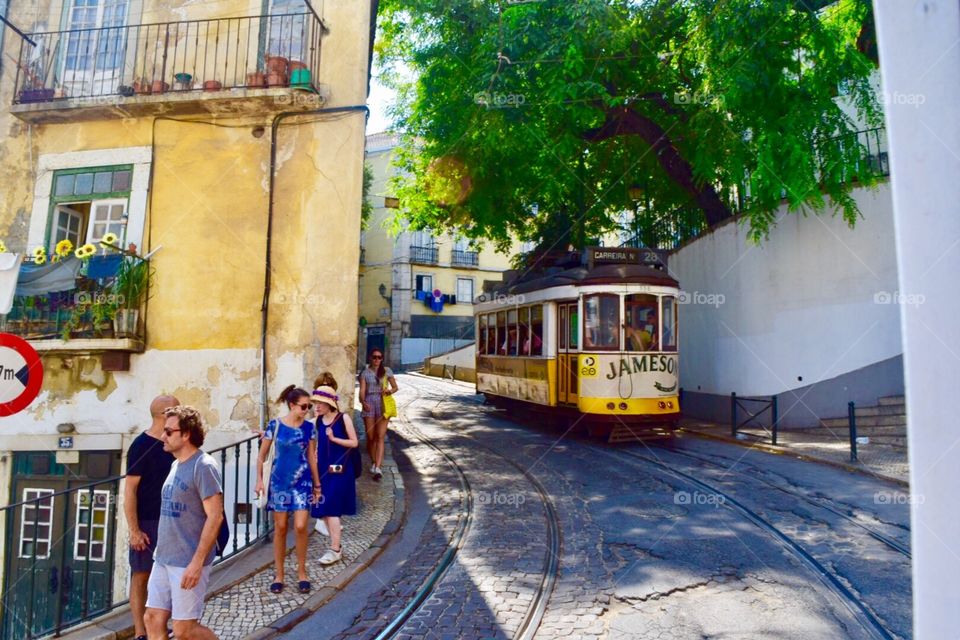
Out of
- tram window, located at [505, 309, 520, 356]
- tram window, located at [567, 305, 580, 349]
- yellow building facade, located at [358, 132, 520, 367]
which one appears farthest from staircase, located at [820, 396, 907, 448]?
yellow building facade, located at [358, 132, 520, 367]

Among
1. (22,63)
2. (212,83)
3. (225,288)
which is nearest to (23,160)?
(22,63)

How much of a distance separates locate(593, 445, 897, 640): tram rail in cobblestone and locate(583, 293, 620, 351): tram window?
268 centimetres

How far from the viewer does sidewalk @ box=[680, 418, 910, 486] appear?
899 cm

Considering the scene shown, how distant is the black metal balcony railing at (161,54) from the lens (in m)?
8.96

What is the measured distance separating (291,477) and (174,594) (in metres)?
1.49

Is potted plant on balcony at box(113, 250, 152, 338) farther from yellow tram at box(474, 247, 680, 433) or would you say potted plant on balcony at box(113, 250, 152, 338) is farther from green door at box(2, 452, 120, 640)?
yellow tram at box(474, 247, 680, 433)

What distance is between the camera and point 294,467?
5078 mm

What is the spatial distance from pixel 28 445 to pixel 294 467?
579cm

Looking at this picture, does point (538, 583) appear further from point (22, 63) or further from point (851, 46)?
point (851, 46)

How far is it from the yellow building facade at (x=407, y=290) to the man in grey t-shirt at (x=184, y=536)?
33912mm

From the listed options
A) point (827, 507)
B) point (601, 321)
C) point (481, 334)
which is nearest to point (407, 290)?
point (481, 334)

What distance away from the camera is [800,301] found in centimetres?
1290

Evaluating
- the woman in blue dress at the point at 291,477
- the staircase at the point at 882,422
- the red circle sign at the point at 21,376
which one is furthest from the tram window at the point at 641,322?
the red circle sign at the point at 21,376

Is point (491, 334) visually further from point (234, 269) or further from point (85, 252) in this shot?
point (85, 252)
